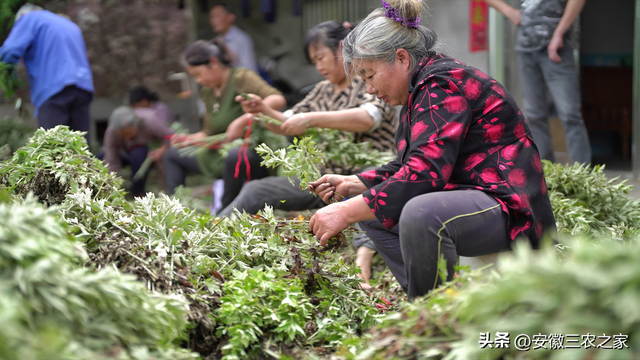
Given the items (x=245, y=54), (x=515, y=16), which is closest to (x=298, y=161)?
(x=515, y=16)

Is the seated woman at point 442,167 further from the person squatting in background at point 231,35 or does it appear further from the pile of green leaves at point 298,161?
the person squatting in background at point 231,35

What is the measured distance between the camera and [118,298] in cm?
143

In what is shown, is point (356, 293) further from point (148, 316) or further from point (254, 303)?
point (148, 316)

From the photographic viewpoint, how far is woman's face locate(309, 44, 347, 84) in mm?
3422

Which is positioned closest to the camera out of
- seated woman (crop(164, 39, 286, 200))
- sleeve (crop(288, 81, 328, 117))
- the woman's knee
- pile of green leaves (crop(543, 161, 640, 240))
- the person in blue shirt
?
the woman's knee

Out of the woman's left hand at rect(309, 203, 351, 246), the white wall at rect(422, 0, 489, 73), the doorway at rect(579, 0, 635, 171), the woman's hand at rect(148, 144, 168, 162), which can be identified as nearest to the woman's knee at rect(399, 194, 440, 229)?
the woman's left hand at rect(309, 203, 351, 246)

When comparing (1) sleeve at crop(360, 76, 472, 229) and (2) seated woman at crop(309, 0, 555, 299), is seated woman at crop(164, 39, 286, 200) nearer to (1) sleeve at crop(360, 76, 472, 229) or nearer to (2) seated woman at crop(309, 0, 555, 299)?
(2) seated woman at crop(309, 0, 555, 299)

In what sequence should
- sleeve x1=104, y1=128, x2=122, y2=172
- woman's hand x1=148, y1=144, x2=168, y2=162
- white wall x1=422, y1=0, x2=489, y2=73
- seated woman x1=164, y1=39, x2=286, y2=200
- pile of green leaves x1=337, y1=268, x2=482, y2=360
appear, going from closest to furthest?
pile of green leaves x1=337, y1=268, x2=482, y2=360 < seated woman x1=164, y1=39, x2=286, y2=200 < white wall x1=422, y1=0, x2=489, y2=73 < woman's hand x1=148, y1=144, x2=168, y2=162 < sleeve x1=104, y1=128, x2=122, y2=172

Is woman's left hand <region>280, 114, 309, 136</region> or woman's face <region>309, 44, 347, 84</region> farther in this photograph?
woman's face <region>309, 44, 347, 84</region>

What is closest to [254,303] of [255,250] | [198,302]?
[198,302]

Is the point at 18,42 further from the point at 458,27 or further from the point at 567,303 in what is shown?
the point at 567,303

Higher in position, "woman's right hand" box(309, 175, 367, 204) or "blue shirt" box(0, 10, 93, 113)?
"blue shirt" box(0, 10, 93, 113)

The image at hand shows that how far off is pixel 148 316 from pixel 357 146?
7.00 ft

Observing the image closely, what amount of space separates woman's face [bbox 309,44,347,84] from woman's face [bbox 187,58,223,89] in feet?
4.10
